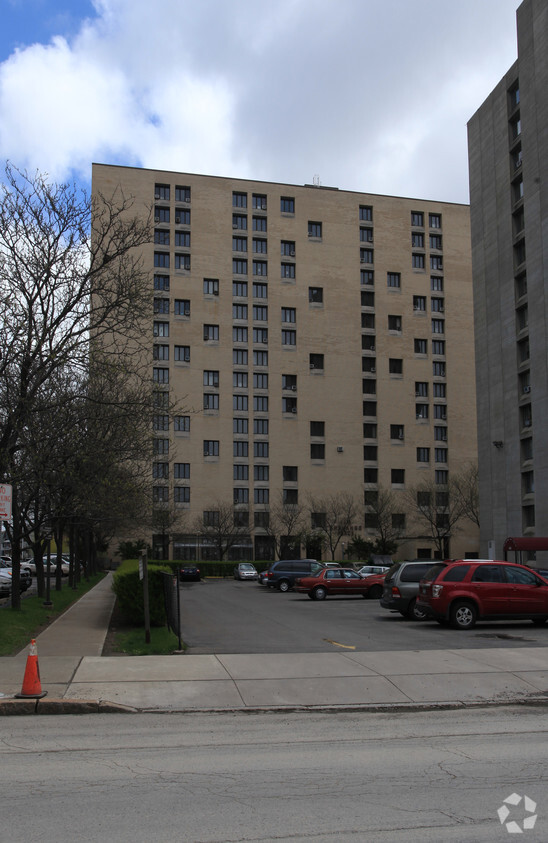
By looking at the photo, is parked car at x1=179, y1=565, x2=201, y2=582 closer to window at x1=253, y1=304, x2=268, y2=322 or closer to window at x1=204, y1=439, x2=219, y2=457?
window at x1=204, y1=439, x2=219, y2=457

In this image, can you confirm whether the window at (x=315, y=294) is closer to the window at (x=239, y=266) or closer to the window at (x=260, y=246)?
the window at (x=260, y=246)

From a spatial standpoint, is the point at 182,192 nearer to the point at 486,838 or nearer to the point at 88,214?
the point at 88,214

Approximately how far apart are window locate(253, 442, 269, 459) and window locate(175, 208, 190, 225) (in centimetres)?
2617

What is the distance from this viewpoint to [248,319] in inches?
3270

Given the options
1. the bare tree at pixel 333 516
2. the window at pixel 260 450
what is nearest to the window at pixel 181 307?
the window at pixel 260 450

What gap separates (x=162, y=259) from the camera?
270 ft

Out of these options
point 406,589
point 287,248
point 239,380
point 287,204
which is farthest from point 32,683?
point 287,204

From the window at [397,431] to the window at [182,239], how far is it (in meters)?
31.0

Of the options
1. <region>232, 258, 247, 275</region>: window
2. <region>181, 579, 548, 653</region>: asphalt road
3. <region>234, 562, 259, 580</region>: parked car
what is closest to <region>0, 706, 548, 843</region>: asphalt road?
<region>181, 579, 548, 653</region>: asphalt road

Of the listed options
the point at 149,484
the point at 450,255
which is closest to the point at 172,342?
the point at 450,255

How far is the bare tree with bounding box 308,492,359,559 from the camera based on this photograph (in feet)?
256

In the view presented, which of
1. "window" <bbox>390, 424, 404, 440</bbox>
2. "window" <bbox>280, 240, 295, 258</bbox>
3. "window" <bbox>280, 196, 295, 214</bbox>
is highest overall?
"window" <bbox>280, 196, 295, 214</bbox>

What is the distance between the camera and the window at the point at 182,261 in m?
82.5

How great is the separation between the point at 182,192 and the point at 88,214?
6994 cm
